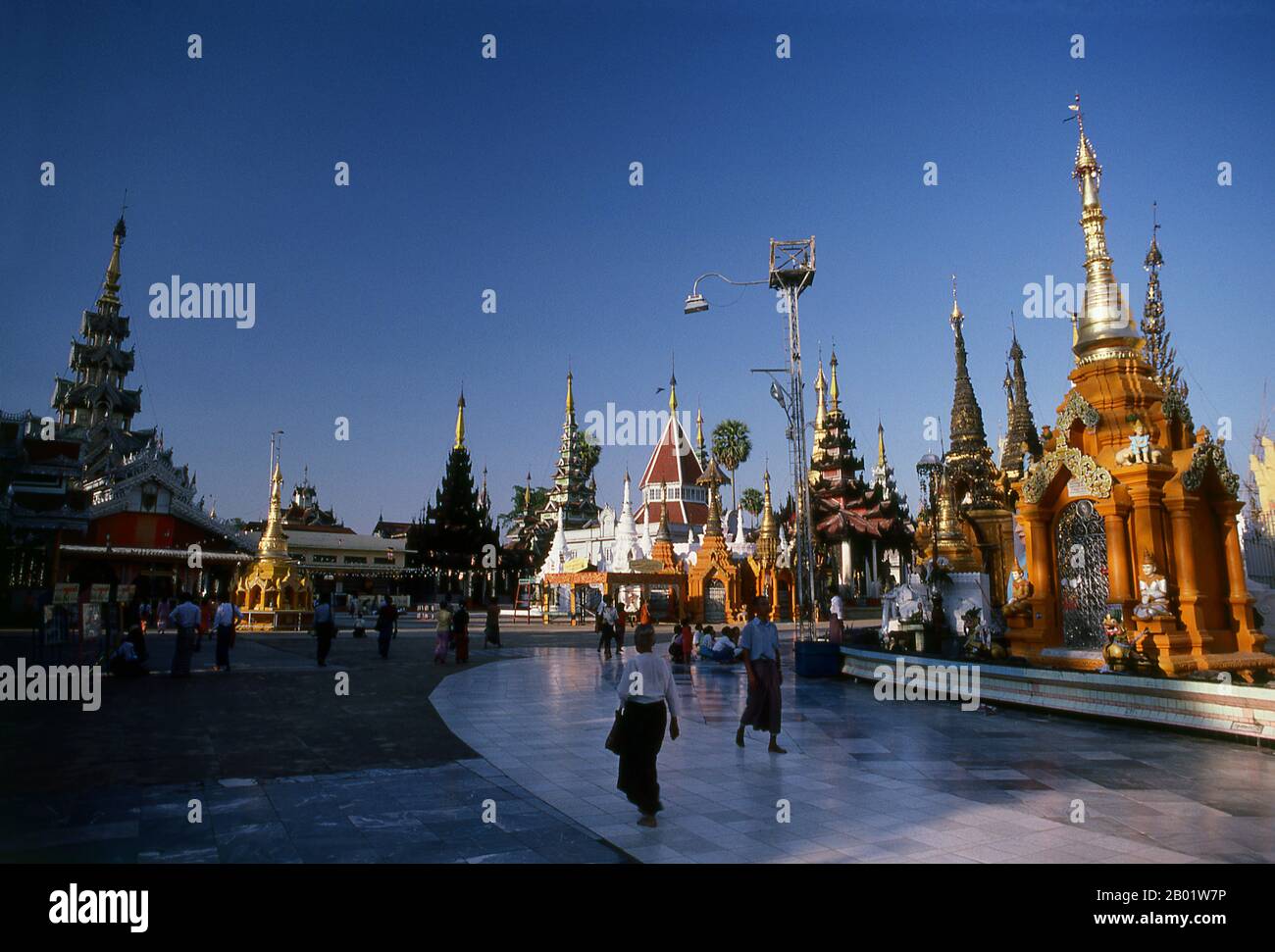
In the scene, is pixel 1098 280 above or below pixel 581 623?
above

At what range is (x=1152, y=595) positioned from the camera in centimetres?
1163

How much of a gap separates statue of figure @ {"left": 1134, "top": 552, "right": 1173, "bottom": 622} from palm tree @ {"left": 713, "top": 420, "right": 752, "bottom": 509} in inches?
2370

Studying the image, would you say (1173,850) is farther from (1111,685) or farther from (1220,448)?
(1220,448)

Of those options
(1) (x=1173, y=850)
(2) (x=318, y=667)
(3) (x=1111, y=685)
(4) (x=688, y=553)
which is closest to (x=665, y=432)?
(4) (x=688, y=553)

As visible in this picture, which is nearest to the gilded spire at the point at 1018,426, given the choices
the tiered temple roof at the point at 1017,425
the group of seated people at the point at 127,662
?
the tiered temple roof at the point at 1017,425

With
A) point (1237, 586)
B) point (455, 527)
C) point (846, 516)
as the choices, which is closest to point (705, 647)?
point (1237, 586)

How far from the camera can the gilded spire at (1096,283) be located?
46.6ft

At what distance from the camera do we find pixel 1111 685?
10359mm

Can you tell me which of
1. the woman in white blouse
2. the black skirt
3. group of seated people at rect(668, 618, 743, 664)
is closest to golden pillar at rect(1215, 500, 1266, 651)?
group of seated people at rect(668, 618, 743, 664)

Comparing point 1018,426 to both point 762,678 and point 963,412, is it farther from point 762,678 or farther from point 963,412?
point 762,678

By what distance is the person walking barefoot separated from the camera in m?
8.63

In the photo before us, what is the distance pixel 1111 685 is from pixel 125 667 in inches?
639

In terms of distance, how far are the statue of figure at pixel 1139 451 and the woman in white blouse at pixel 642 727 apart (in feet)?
32.6
